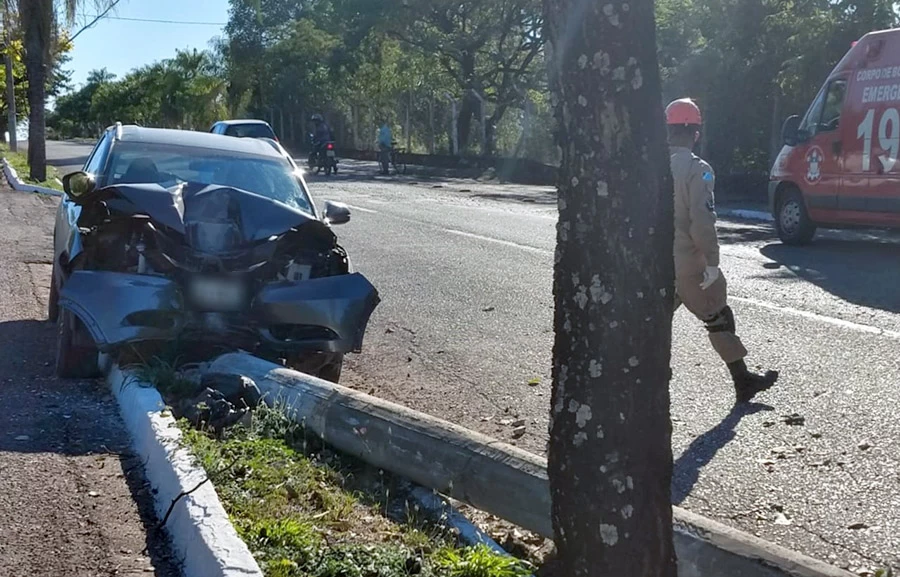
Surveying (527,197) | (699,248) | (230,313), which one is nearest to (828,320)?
(699,248)

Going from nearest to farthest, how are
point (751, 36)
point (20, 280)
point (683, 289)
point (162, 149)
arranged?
point (683, 289) → point (162, 149) → point (20, 280) → point (751, 36)

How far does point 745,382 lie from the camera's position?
6.64 m

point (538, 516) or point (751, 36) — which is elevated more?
point (751, 36)

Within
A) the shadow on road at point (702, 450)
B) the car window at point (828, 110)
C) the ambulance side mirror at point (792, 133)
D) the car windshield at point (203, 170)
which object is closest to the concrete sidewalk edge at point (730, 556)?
the shadow on road at point (702, 450)

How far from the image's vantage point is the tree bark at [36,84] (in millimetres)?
24219

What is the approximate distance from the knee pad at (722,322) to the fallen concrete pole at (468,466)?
2.49 m

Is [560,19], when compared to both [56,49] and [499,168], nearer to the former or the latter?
[56,49]

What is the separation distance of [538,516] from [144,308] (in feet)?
9.99

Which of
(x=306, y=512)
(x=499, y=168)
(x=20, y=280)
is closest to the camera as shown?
(x=306, y=512)

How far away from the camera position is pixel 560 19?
2.89m

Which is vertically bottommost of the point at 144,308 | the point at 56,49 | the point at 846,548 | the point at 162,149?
the point at 846,548

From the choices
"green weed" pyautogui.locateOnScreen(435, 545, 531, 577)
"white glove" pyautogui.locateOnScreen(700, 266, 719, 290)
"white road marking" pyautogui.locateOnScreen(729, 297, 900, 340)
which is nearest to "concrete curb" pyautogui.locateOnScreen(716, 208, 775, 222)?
"white road marking" pyautogui.locateOnScreen(729, 297, 900, 340)

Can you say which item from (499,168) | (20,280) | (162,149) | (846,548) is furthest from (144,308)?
(499,168)

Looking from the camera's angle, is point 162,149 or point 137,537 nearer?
point 137,537
